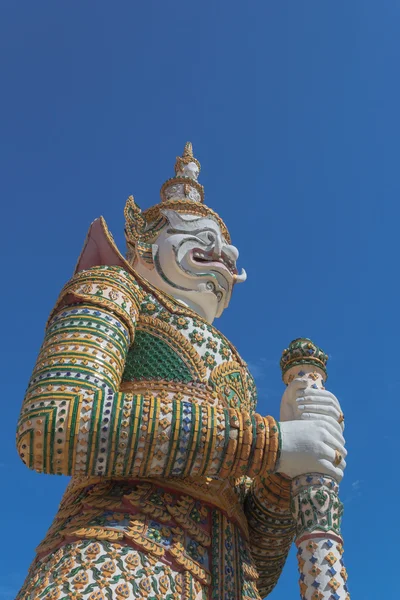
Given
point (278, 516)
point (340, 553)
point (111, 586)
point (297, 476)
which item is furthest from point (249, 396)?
point (111, 586)

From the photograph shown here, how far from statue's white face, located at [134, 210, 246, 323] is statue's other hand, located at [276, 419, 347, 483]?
1.88 meters

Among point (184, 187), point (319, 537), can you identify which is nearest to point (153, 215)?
point (184, 187)

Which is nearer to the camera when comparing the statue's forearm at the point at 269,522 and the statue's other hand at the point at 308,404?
the statue's other hand at the point at 308,404

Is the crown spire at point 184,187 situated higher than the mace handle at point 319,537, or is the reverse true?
the crown spire at point 184,187

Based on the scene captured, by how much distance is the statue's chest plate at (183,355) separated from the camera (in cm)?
426

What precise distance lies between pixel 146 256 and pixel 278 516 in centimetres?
250

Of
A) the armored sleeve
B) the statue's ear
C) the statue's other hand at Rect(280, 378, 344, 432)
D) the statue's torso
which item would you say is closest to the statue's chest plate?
the statue's torso

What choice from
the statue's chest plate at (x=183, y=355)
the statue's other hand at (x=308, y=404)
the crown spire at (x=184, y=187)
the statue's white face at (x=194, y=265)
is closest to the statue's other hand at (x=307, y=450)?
the statue's other hand at (x=308, y=404)

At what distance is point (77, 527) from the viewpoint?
3473 mm

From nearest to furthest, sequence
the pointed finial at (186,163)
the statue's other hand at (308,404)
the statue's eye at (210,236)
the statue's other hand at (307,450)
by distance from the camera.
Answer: the statue's other hand at (307,450)
the statue's other hand at (308,404)
the statue's eye at (210,236)
the pointed finial at (186,163)

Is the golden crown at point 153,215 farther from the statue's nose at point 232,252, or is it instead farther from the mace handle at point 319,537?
the mace handle at point 319,537

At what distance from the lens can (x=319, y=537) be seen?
3.39m

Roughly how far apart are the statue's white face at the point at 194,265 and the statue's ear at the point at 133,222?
0.31 meters

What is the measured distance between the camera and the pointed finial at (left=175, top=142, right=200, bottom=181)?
281 inches
